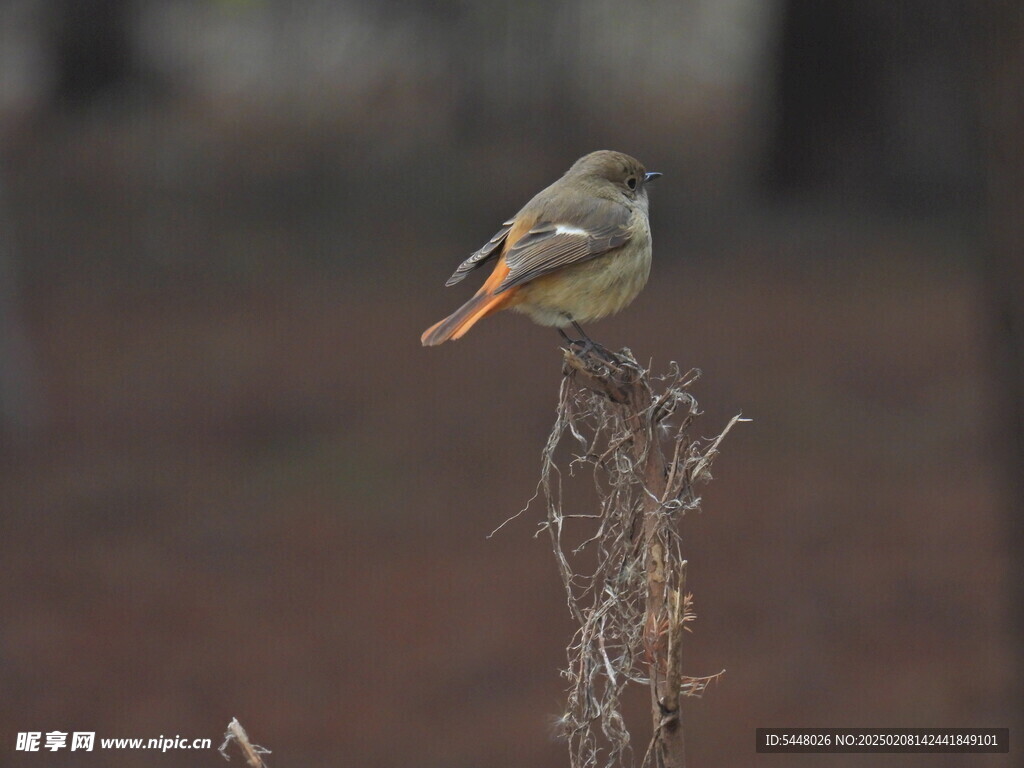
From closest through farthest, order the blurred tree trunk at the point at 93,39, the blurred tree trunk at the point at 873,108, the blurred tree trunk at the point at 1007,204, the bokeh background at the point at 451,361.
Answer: the blurred tree trunk at the point at 1007,204 < the bokeh background at the point at 451,361 < the blurred tree trunk at the point at 873,108 < the blurred tree trunk at the point at 93,39

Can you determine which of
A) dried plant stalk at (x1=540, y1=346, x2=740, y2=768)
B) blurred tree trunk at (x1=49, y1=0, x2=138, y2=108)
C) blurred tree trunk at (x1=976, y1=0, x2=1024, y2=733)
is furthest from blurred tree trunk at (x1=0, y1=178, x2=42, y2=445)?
dried plant stalk at (x1=540, y1=346, x2=740, y2=768)

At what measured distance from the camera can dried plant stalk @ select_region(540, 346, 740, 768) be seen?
2635 mm

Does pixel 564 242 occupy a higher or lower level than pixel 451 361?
higher

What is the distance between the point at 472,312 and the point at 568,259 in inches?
19.4

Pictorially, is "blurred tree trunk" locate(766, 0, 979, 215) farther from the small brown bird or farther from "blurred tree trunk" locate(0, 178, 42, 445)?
the small brown bird

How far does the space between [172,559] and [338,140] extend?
7.56 meters

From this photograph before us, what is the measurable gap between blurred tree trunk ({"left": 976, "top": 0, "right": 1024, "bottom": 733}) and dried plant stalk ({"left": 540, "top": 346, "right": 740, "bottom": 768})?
90.5 inches

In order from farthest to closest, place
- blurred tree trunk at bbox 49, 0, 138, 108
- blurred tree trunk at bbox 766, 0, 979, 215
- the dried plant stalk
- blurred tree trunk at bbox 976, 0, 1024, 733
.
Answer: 1. blurred tree trunk at bbox 49, 0, 138, 108
2. blurred tree trunk at bbox 766, 0, 979, 215
3. blurred tree trunk at bbox 976, 0, 1024, 733
4. the dried plant stalk

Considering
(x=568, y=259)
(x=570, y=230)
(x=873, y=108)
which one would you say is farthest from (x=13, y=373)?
(x=873, y=108)

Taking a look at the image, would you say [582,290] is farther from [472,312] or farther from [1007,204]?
[1007,204]

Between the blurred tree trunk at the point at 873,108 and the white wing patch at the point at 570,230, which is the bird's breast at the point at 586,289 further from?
the blurred tree trunk at the point at 873,108

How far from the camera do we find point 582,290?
14.8 feet

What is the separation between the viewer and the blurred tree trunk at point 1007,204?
4.91 metres

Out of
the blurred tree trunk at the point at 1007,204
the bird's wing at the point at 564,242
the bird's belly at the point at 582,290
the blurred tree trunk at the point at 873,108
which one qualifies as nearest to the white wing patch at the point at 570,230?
the bird's wing at the point at 564,242
